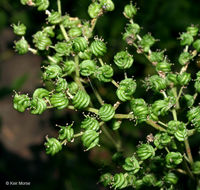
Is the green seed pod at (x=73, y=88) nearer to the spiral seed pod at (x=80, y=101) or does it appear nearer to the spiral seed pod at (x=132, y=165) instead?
the spiral seed pod at (x=80, y=101)

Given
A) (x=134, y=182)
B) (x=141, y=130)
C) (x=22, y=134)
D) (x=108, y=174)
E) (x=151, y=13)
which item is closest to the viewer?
(x=134, y=182)

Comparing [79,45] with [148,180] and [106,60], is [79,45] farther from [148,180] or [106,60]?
[106,60]

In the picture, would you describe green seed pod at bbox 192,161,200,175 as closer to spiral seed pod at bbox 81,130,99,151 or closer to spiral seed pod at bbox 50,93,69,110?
spiral seed pod at bbox 81,130,99,151

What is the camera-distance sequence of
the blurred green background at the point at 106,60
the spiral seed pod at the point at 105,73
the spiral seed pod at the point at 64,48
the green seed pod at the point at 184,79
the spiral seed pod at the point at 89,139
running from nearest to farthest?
1. the spiral seed pod at the point at 89,139
2. the spiral seed pod at the point at 105,73
3. the green seed pod at the point at 184,79
4. the spiral seed pod at the point at 64,48
5. the blurred green background at the point at 106,60

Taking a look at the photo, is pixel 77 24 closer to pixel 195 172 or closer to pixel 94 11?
pixel 94 11

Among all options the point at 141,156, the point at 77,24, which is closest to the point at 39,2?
the point at 77,24

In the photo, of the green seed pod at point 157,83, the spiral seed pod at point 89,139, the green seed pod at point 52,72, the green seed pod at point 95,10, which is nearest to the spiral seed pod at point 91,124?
the spiral seed pod at point 89,139

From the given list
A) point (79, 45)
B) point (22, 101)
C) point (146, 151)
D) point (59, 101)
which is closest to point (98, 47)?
point (79, 45)
